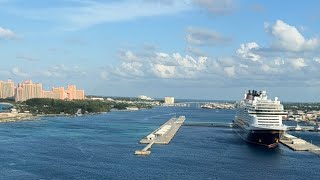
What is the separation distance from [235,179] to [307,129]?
42112 millimetres


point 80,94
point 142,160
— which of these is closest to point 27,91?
point 80,94

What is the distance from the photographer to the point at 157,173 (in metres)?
31.5

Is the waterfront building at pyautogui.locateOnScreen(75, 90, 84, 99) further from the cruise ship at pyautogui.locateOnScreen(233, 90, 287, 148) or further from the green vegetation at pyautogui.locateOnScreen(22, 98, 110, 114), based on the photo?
the cruise ship at pyautogui.locateOnScreen(233, 90, 287, 148)

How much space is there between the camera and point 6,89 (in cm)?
16750

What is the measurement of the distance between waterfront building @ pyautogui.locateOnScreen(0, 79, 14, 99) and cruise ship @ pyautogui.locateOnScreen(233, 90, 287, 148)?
12667 centimetres

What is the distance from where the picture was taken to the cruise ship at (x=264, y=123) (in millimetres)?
45416

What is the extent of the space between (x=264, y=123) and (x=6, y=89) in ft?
438

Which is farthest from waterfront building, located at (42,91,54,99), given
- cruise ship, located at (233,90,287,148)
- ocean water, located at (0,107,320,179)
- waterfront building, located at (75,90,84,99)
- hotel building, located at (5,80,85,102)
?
cruise ship, located at (233,90,287,148)

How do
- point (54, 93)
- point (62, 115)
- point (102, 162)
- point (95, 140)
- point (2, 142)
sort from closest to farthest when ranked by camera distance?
point (102, 162) → point (2, 142) → point (95, 140) → point (62, 115) → point (54, 93)

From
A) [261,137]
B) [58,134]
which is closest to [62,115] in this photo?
[58,134]

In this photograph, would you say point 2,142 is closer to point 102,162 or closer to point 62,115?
point 102,162

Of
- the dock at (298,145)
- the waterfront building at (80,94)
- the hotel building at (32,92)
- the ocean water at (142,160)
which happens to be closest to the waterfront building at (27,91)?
the hotel building at (32,92)

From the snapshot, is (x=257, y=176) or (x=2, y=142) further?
(x=2, y=142)

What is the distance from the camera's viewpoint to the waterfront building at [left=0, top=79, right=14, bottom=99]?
16738 cm
